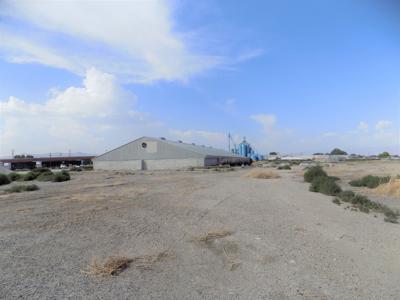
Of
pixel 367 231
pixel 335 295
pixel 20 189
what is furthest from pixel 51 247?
pixel 20 189

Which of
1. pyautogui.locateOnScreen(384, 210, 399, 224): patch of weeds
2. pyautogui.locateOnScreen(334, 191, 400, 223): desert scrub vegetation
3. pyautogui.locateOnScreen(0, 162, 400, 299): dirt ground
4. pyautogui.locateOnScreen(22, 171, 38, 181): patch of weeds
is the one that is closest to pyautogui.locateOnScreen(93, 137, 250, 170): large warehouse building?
pyautogui.locateOnScreen(22, 171, 38, 181): patch of weeds

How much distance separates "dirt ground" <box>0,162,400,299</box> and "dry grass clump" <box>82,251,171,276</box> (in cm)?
12

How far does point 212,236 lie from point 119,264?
3304 millimetres

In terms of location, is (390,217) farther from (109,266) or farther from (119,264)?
(109,266)

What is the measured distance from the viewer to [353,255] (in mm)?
8188

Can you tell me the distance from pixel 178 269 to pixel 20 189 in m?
22.4

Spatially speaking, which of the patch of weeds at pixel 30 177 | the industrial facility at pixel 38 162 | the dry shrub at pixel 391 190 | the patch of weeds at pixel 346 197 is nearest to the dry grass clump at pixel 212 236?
the patch of weeds at pixel 346 197

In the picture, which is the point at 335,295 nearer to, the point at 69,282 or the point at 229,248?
the point at 229,248

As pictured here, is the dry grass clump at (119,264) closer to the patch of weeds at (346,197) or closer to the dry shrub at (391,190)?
the patch of weeds at (346,197)

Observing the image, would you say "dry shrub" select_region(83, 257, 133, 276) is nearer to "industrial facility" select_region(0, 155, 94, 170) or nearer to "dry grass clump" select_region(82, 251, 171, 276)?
"dry grass clump" select_region(82, 251, 171, 276)

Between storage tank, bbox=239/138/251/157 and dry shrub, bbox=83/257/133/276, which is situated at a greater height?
storage tank, bbox=239/138/251/157

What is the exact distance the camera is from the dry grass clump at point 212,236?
30.9 ft

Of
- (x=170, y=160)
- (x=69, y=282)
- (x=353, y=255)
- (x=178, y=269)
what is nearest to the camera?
(x=69, y=282)

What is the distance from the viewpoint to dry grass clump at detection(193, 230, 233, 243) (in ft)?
30.9
